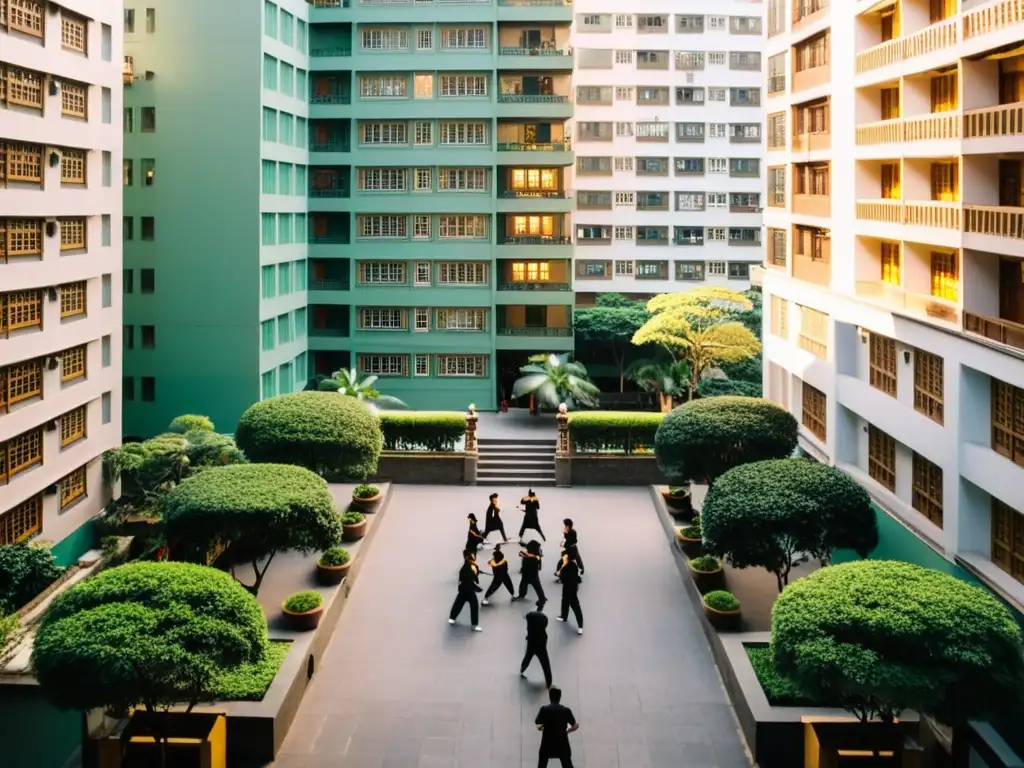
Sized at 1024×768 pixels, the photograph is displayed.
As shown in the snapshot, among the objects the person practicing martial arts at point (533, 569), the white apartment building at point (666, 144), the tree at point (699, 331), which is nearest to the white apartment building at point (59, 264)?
the person practicing martial arts at point (533, 569)

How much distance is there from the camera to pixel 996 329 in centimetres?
2069

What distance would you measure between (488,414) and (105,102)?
2132 centimetres

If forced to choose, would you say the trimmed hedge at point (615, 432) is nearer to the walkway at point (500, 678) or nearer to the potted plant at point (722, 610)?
the walkway at point (500, 678)

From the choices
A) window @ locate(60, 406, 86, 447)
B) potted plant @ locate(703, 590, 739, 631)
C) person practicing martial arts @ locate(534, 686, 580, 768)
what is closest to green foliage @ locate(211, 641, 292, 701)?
person practicing martial arts @ locate(534, 686, 580, 768)

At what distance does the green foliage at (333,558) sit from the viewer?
81.6 feet

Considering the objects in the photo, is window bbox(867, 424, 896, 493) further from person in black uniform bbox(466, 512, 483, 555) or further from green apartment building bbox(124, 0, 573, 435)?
green apartment building bbox(124, 0, 573, 435)

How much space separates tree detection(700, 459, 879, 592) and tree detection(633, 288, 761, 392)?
69.8ft

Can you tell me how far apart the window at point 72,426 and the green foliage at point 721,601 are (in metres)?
17.9

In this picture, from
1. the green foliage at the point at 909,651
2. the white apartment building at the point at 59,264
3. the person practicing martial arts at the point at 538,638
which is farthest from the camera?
the white apartment building at the point at 59,264

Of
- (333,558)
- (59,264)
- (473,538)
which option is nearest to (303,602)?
(333,558)

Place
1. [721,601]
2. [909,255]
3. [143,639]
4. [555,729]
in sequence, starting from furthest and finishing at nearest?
[909,255], [721,601], [555,729], [143,639]

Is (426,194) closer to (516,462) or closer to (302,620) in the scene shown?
(516,462)

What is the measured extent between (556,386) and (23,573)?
23683mm

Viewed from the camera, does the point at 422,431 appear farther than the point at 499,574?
Yes
